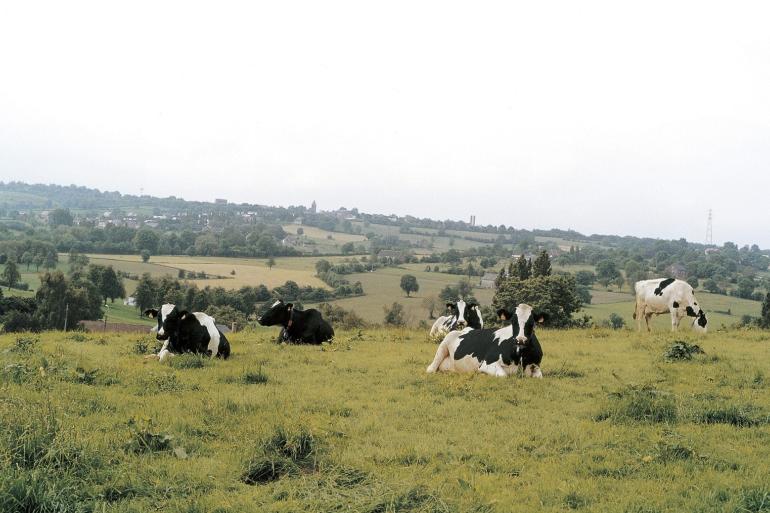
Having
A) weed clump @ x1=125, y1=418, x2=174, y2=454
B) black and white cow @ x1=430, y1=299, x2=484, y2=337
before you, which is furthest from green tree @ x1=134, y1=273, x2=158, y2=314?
weed clump @ x1=125, y1=418, x2=174, y2=454

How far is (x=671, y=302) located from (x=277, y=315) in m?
13.5

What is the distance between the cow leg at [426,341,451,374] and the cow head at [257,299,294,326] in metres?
6.19

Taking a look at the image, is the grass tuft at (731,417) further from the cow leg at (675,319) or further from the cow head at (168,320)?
the cow leg at (675,319)

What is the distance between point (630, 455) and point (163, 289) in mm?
56394

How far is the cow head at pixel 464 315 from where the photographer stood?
19.2 meters

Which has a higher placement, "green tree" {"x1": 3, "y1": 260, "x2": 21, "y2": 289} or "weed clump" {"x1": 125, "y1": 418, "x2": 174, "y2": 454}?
"weed clump" {"x1": 125, "y1": 418, "x2": 174, "y2": 454}

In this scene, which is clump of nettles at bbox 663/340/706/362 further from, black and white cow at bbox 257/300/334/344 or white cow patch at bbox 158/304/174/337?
white cow patch at bbox 158/304/174/337

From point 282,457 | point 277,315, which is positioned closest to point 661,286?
point 277,315

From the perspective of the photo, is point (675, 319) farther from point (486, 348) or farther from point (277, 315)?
point (277, 315)

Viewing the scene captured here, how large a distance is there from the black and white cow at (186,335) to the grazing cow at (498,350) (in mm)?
5172

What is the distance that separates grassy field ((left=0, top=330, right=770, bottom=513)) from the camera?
6.55 m

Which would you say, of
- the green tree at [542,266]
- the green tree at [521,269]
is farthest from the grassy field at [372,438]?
the green tree at [521,269]

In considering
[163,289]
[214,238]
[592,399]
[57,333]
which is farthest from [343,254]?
[592,399]

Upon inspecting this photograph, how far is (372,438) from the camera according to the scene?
8648mm
